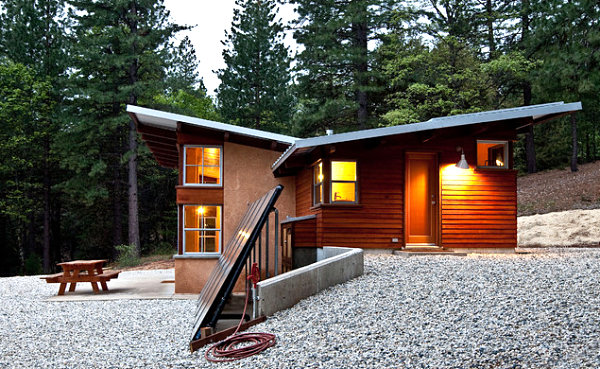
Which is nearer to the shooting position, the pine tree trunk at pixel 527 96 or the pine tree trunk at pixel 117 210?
the pine tree trunk at pixel 527 96

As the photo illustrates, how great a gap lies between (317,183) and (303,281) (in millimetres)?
4770

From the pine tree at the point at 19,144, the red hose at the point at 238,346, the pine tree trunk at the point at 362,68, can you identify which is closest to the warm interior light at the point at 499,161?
the red hose at the point at 238,346

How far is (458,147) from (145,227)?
23.3 metres

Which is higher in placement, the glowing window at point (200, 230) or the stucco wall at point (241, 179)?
the stucco wall at point (241, 179)

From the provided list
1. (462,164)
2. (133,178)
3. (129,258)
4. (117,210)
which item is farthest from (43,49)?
(462,164)

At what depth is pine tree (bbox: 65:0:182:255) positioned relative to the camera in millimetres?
22141

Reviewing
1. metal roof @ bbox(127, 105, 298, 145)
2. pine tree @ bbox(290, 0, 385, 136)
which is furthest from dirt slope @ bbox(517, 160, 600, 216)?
metal roof @ bbox(127, 105, 298, 145)

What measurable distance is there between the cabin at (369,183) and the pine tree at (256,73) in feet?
50.3

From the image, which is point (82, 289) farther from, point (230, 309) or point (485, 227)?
point (485, 227)

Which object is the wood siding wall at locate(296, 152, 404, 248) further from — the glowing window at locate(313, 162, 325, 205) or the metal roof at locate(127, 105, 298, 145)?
the metal roof at locate(127, 105, 298, 145)

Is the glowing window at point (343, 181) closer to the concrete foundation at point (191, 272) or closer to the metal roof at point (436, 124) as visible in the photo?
the metal roof at point (436, 124)

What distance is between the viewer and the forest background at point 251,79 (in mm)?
21750

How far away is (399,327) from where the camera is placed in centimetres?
534

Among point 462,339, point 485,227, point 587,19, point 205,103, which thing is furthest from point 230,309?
point 205,103
